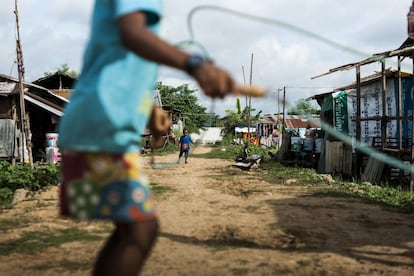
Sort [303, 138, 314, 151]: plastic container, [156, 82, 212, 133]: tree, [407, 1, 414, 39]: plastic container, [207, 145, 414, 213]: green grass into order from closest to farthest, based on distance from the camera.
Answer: [407, 1, 414, 39]: plastic container
[207, 145, 414, 213]: green grass
[303, 138, 314, 151]: plastic container
[156, 82, 212, 133]: tree

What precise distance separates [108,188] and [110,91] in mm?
328

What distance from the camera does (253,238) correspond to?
5051 mm

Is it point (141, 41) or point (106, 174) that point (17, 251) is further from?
point (141, 41)

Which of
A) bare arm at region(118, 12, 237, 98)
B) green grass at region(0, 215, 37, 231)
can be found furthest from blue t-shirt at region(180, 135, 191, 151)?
bare arm at region(118, 12, 237, 98)

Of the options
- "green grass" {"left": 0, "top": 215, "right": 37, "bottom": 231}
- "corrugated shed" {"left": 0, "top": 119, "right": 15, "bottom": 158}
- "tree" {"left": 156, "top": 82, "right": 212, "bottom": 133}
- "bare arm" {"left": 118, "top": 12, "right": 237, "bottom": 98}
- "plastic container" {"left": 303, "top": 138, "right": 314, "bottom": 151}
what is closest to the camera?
"bare arm" {"left": 118, "top": 12, "right": 237, "bottom": 98}

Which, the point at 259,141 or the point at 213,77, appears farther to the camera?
the point at 259,141

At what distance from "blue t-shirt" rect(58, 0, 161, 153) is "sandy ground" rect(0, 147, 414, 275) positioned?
2347 mm

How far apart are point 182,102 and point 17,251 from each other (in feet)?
136

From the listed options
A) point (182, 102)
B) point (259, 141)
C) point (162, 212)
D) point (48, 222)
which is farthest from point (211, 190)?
point (182, 102)

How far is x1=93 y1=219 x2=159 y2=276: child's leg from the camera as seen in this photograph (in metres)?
1.60

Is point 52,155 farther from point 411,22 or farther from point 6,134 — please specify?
point 411,22

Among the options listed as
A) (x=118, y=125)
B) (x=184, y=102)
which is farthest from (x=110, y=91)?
(x=184, y=102)

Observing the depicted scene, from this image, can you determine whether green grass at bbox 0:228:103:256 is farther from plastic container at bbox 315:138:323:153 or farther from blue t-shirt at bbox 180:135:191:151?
blue t-shirt at bbox 180:135:191:151

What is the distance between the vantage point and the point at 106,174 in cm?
163
